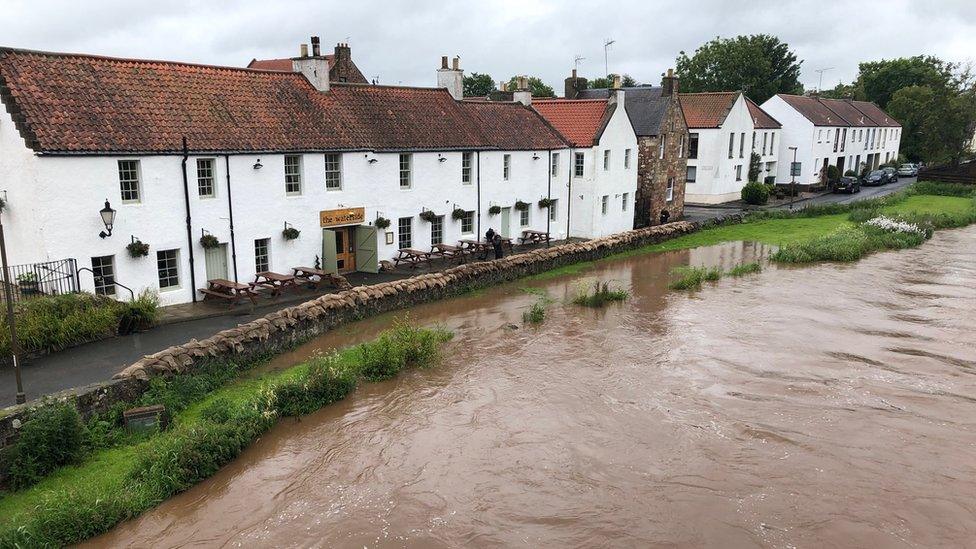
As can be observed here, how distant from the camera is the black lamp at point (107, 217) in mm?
18969

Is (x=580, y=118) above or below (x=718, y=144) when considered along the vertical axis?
above

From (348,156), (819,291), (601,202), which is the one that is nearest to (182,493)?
(348,156)

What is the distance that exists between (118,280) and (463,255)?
42.4 feet

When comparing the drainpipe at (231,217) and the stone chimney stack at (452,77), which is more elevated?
the stone chimney stack at (452,77)

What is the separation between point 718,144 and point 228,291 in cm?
3731

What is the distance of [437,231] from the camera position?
98.1ft

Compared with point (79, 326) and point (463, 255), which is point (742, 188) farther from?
point (79, 326)

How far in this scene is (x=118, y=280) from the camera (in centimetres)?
1998

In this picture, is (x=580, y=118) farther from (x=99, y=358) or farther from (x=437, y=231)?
(x=99, y=358)

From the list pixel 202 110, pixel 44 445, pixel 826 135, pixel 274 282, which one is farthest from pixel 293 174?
pixel 826 135

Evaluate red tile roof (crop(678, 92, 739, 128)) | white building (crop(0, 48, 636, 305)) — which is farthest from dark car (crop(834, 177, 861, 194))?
white building (crop(0, 48, 636, 305))

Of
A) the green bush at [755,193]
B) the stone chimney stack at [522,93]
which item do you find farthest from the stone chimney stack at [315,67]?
the green bush at [755,193]

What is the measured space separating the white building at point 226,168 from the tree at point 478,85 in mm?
54935

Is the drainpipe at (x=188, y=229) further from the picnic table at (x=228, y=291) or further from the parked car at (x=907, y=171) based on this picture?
the parked car at (x=907, y=171)
